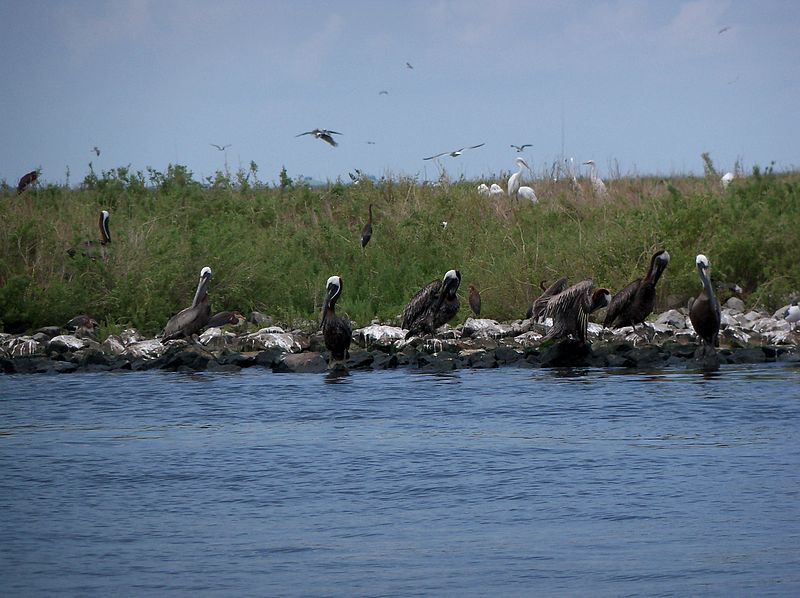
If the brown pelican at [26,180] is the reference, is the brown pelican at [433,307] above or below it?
below

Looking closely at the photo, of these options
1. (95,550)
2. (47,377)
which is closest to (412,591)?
(95,550)

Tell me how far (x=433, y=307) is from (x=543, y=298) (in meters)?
1.54

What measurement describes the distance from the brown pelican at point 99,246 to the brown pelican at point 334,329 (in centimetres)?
445

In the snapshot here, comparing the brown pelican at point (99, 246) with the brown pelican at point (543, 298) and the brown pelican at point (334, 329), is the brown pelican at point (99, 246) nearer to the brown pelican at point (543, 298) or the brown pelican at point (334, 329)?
the brown pelican at point (334, 329)

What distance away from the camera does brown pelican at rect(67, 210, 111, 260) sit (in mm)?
17875

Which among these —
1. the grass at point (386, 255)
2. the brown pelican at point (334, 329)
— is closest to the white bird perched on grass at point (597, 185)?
the grass at point (386, 255)

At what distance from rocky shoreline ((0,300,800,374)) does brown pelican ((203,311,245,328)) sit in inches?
5.4

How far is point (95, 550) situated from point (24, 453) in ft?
11.1

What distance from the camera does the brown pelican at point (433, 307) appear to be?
15.8m

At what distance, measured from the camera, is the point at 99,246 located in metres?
18.2

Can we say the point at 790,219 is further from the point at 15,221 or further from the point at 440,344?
the point at 15,221

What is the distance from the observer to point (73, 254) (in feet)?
59.0

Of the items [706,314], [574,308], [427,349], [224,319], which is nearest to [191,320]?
[224,319]

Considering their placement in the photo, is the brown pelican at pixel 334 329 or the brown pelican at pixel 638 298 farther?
the brown pelican at pixel 638 298
